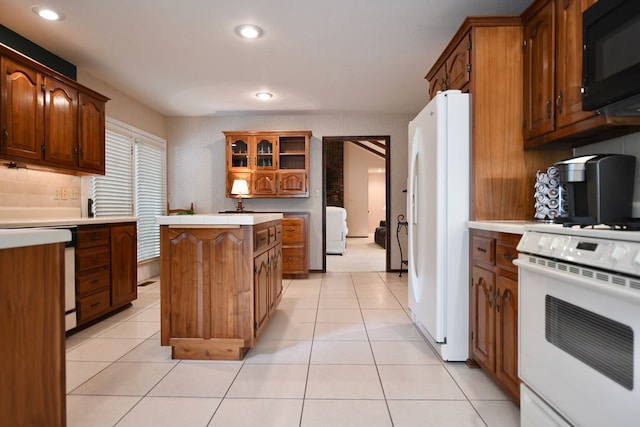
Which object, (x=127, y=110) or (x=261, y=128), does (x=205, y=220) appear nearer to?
(x=127, y=110)

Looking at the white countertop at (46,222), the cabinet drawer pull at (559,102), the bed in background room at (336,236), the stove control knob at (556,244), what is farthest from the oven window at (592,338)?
the bed in background room at (336,236)

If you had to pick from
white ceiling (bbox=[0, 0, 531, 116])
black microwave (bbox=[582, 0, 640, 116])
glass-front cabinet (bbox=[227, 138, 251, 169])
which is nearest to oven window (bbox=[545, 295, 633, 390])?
black microwave (bbox=[582, 0, 640, 116])

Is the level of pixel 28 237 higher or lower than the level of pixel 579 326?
higher

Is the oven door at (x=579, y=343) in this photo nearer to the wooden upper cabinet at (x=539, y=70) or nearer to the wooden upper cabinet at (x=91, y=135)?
the wooden upper cabinet at (x=539, y=70)

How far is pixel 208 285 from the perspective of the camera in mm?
2225

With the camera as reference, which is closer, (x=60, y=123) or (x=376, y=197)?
(x=60, y=123)

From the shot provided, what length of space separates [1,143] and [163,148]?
289 cm

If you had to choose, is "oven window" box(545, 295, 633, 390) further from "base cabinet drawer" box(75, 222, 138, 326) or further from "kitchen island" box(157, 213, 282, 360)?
"base cabinet drawer" box(75, 222, 138, 326)

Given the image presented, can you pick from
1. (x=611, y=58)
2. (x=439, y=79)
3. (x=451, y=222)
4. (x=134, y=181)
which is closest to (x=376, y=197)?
(x=134, y=181)

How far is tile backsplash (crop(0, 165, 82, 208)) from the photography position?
9.21 feet

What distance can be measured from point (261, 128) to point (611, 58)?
4.43 m

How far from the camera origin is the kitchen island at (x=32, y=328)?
880mm

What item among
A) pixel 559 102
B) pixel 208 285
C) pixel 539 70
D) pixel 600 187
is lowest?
pixel 208 285

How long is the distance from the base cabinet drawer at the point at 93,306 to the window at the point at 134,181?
1216mm
